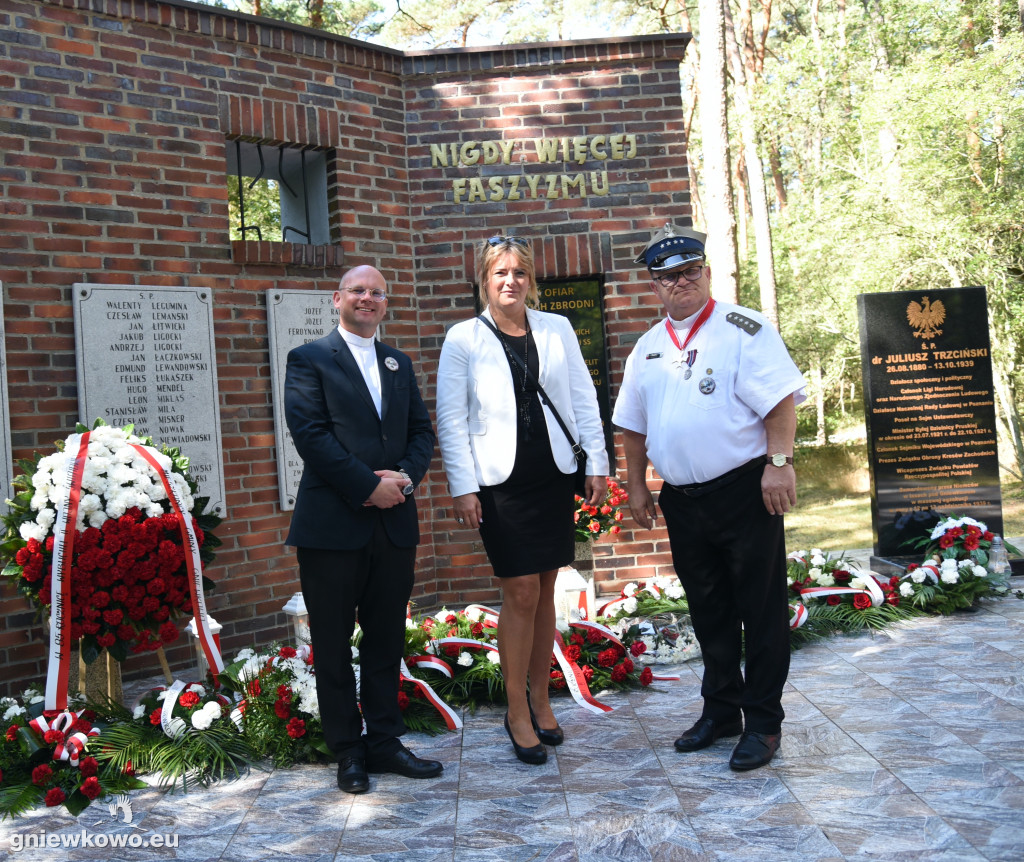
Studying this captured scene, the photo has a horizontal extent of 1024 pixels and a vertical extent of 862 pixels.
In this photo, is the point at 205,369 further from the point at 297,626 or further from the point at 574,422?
the point at 574,422

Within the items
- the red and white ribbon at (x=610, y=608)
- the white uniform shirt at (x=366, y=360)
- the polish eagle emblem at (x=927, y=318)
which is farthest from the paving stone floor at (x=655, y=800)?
the polish eagle emblem at (x=927, y=318)

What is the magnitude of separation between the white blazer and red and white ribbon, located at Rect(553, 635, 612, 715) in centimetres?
119

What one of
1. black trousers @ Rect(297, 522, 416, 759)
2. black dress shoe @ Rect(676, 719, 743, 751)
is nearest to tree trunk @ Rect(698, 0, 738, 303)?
black dress shoe @ Rect(676, 719, 743, 751)

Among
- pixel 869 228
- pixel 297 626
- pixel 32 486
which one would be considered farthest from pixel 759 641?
pixel 869 228

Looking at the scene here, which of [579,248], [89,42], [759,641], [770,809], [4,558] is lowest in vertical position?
[770,809]

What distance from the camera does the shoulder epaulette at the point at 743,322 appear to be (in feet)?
10.8

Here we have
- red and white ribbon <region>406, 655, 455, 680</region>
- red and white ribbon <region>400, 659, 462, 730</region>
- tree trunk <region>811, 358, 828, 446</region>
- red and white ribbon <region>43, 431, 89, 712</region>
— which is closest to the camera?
red and white ribbon <region>43, 431, 89, 712</region>

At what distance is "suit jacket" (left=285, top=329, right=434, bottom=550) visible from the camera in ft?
10.6

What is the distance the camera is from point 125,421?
4.98m

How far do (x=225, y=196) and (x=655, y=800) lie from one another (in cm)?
410

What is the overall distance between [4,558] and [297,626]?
1.46 metres

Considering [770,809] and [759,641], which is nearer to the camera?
[770,809]

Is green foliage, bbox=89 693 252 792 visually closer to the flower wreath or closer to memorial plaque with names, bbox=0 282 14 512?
the flower wreath

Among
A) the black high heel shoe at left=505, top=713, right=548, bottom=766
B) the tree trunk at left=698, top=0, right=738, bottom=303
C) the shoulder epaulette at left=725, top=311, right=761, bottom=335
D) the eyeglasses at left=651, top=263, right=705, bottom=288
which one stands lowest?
the black high heel shoe at left=505, top=713, right=548, bottom=766
